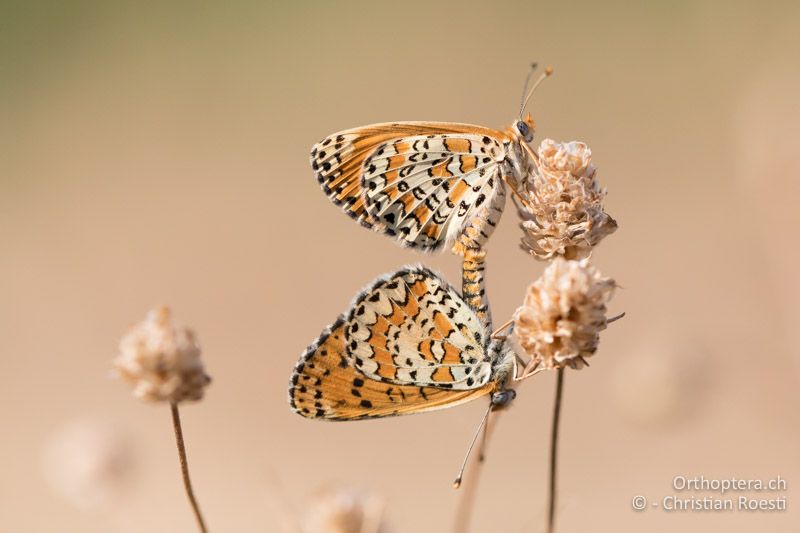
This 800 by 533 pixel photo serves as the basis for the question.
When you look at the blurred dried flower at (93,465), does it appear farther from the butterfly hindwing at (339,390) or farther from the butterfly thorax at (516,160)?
the butterfly thorax at (516,160)

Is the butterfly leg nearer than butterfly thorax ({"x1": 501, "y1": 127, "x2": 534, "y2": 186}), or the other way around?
the butterfly leg

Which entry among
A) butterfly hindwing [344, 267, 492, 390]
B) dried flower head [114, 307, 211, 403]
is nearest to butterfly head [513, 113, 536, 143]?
butterfly hindwing [344, 267, 492, 390]

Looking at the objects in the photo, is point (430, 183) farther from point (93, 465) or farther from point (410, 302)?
point (93, 465)

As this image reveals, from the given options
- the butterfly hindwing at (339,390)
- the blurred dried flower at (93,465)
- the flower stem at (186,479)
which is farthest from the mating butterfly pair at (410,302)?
the blurred dried flower at (93,465)

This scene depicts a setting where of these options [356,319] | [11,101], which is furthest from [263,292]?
[356,319]

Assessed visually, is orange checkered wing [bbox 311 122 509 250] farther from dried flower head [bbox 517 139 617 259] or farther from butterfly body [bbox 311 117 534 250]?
dried flower head [bbox 517 139 617 259]
